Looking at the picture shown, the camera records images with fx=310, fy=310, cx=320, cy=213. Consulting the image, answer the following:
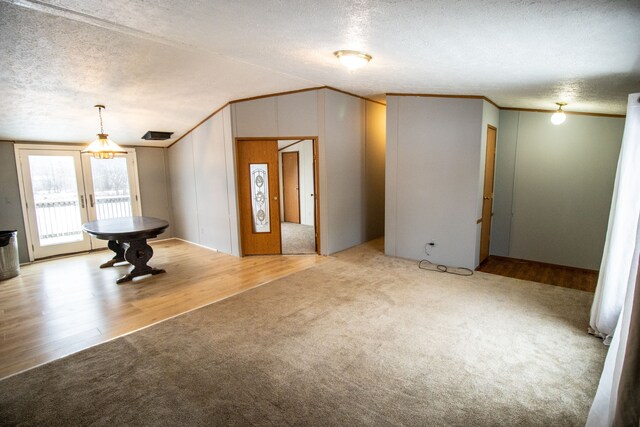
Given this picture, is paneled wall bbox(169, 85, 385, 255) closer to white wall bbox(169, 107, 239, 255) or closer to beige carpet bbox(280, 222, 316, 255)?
white wall bbox(169, 107, 239, 255)

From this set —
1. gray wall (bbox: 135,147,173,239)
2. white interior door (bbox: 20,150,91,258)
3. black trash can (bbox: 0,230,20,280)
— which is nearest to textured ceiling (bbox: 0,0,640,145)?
white interior door (bbox: 20,150,91,258)

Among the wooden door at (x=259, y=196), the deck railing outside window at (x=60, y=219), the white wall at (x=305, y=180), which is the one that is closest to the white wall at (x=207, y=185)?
the wooden door at (x=259, y=196)

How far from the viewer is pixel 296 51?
318 centimetres

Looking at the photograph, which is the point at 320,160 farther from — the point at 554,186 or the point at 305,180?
the point at 554,186

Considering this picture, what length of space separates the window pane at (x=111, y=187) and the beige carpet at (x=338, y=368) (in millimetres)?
4704

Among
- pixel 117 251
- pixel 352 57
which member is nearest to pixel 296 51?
pixel 352 57

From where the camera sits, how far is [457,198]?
4777 millimetres

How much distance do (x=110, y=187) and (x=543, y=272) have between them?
8400 millimetres

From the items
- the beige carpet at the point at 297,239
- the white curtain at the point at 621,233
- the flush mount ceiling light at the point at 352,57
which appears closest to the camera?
the white curtain at the point at 621,233

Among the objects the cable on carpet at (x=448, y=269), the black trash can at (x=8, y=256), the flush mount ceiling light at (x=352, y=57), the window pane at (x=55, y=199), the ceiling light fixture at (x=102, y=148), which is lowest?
the cable on carpet at (x=448, y=269)

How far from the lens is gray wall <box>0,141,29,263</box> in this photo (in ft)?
17.9

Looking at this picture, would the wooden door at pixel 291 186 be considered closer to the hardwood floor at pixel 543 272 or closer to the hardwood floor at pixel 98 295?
the hardwood floor at pixel 98 295

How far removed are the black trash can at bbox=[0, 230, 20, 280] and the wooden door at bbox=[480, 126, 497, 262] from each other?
7493 millimetres

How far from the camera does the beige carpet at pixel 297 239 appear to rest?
6.02 m
